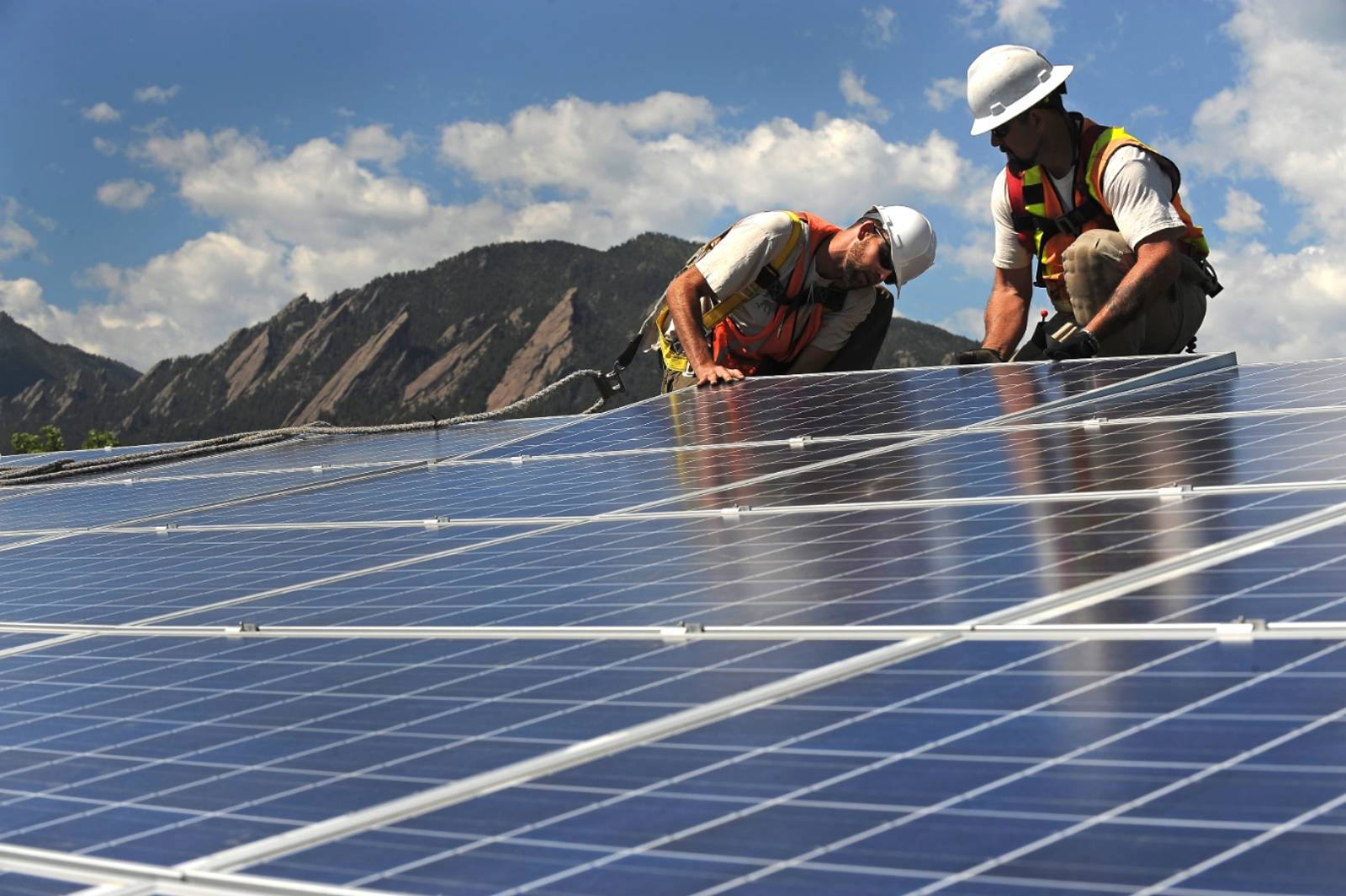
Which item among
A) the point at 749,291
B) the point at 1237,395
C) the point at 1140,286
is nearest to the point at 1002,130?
the point at 1140,286

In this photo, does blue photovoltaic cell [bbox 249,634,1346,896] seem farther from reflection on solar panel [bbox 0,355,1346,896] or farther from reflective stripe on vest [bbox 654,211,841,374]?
reflective stripe on vest [bbox 654,211,841,374]

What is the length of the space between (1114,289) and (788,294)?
3.54 metres

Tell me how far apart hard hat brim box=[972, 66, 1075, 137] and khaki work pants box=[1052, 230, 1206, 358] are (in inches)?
45.2

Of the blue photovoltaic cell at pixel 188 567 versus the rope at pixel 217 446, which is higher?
the rope at pixel 217 446

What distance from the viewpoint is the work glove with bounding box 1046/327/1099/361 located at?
13.4 metres

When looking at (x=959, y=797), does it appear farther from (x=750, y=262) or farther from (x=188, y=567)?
(x=750, y=262)

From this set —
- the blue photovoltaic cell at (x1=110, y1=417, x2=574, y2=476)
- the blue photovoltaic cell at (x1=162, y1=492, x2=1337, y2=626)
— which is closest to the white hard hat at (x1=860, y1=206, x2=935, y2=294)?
the blue photovoltaic cell at (x1=110, y1=417, x2=574, y2=476)

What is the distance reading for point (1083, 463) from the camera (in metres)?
8.03

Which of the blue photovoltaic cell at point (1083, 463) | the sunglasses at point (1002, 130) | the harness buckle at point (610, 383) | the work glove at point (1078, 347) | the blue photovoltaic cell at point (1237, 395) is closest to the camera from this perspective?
the blue photovoltaic cell at point (1083, 463)

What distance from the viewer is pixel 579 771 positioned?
4.09 metres

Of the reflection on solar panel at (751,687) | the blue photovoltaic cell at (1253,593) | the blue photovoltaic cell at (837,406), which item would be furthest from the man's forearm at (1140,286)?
the blue photovoltaic cell at (1253,593)

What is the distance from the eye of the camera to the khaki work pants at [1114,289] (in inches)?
539

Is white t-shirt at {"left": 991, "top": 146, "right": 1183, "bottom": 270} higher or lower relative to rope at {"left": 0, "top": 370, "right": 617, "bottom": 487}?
higher

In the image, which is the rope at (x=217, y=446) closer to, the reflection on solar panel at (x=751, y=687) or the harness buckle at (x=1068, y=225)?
the harness buckle at (x=1068, y=225)
